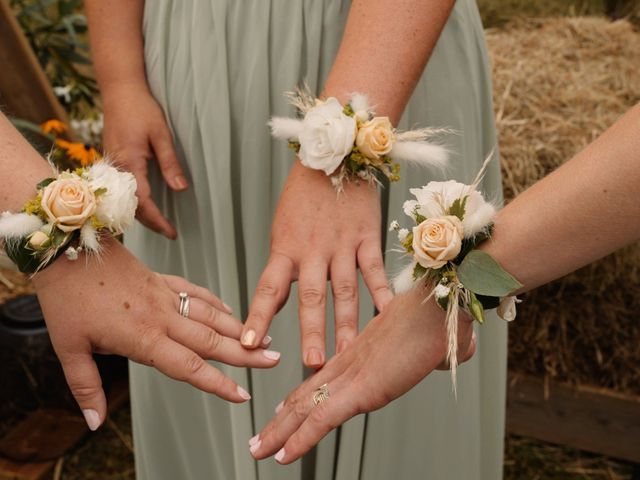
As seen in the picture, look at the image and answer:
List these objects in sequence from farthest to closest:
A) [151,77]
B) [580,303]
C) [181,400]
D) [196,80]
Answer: [580,303], [181,400], [151,77], [196,80]

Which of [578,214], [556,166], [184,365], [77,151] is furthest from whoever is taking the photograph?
[77,151]

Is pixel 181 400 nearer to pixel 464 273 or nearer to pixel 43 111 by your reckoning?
pixel 464 273

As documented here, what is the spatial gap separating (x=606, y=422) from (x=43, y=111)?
2053mm

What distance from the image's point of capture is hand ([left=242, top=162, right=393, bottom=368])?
0.92 meters

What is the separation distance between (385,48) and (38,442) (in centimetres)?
175

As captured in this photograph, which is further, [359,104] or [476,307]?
[359,104]

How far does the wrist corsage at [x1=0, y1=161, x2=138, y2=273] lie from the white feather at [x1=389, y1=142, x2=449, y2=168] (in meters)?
0.37

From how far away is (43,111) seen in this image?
2.36m

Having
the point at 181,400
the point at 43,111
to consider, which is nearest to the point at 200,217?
the point at 181,400

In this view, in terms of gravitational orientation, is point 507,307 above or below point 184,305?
above

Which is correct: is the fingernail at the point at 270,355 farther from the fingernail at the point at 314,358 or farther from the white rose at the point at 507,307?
the white rose at the point at 507,307

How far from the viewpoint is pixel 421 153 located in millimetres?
955

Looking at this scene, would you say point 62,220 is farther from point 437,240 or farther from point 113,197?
point 437,240

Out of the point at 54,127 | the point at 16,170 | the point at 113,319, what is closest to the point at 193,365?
the point at 113,319
